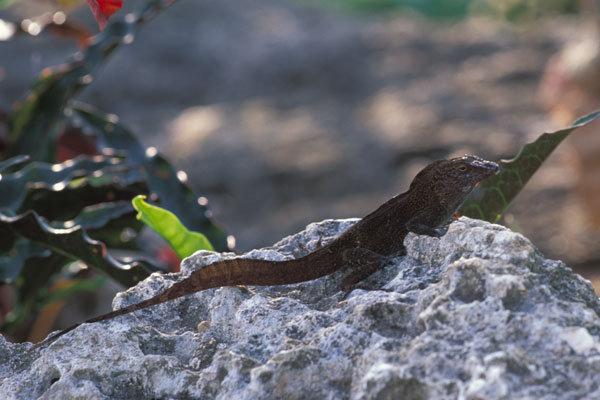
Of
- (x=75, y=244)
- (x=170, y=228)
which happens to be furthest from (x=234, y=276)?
(x=75, y=244)

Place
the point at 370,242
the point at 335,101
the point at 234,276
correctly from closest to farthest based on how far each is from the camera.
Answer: the point at 234,276
the point at 370,242
the point at 335,101

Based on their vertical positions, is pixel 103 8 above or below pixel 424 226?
below

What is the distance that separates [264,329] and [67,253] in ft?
2.71

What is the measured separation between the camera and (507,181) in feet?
6.59

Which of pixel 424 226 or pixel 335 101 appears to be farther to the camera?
pixel 335 101

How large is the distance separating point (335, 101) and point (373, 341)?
662cm

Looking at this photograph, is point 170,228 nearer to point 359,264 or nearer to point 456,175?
point 359,264

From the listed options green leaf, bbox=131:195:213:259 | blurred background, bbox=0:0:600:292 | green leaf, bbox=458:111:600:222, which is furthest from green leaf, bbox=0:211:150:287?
blurred background, bbox=0:0:600:292

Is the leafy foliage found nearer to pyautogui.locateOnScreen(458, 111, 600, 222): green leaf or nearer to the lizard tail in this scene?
the lizard tail

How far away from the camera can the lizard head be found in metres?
1.97

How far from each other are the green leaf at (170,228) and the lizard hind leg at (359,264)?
448mm

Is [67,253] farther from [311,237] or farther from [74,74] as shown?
[74,74]

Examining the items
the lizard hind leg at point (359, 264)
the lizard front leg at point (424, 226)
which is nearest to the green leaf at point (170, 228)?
the lizard hind leg at point (359, 264)

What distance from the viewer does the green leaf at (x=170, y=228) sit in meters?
1.83
